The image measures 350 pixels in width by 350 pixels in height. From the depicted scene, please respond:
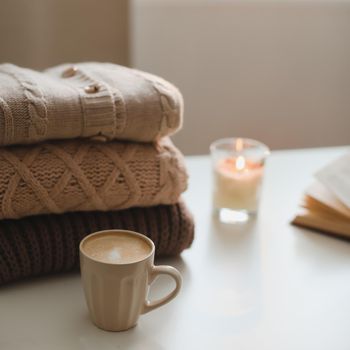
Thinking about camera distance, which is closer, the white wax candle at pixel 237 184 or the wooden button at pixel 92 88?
the wooden button at pixel 92 88

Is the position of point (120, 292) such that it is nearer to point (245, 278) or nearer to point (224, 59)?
point (245, 278)

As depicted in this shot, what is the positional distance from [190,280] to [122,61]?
0.86 metres

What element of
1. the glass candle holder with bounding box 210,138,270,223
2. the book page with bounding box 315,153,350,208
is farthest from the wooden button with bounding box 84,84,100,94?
the book page with bounding box 315,153,350,208

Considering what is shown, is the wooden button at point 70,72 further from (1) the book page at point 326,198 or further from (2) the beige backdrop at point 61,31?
(2) the beige backdrop at point 61,31

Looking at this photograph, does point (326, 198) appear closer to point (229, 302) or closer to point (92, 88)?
point (229, 302)

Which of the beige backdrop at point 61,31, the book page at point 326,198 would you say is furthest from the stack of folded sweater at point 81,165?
the beige backdrop at point 61,31

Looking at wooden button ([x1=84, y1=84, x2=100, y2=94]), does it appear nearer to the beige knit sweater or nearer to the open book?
the beige knit sweater

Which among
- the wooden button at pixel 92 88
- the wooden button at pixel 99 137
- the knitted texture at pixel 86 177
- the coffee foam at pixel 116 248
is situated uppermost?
the wooden button at pixel 92 88

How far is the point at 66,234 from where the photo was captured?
2.29ft

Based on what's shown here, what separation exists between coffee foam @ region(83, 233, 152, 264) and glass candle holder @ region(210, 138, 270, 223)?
0.27 metres

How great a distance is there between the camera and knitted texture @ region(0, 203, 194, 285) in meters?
0.68

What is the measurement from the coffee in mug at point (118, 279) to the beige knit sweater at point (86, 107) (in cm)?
12

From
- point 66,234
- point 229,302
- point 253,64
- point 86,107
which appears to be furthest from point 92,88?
point 253,64

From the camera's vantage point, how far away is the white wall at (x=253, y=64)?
1.56 meters
